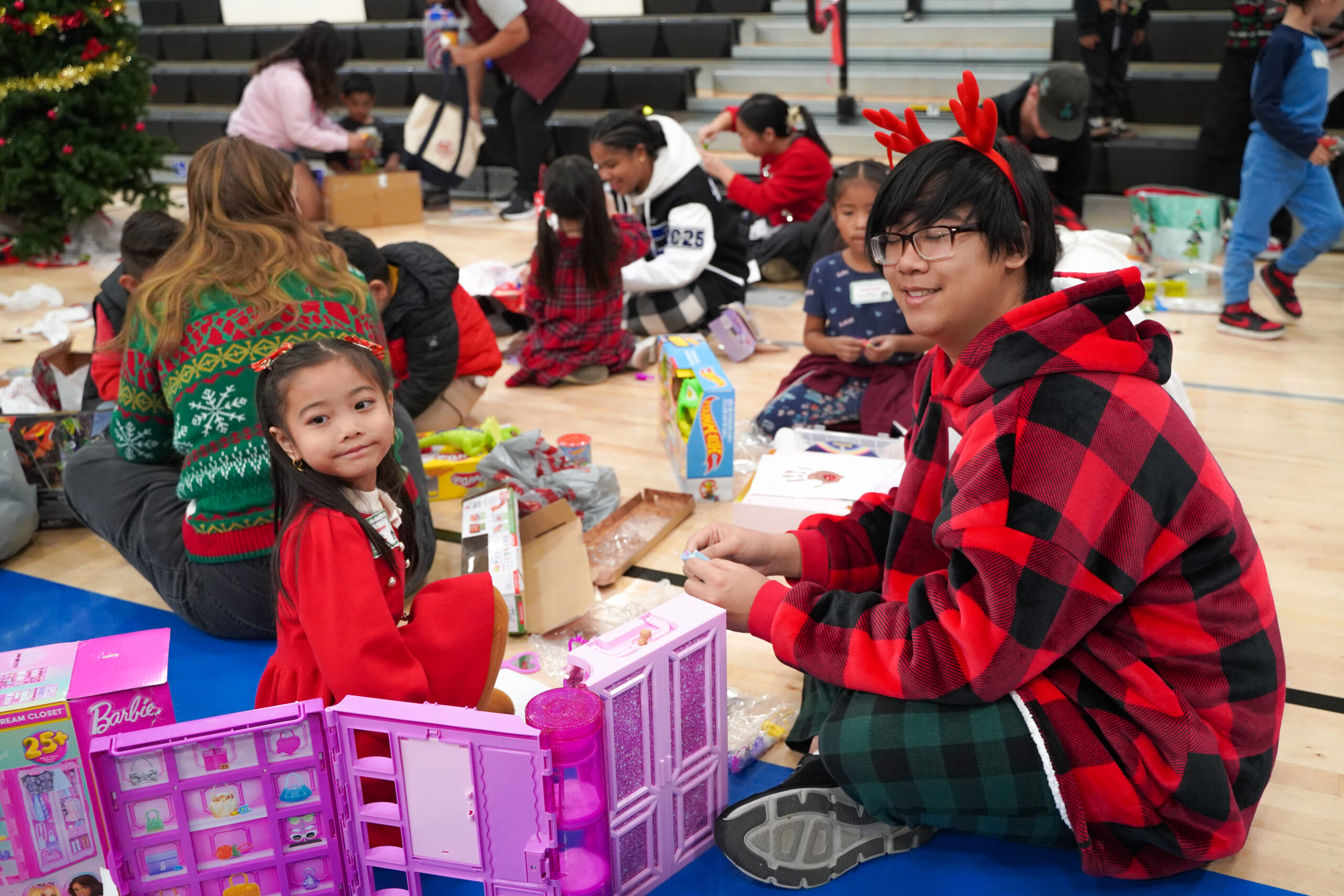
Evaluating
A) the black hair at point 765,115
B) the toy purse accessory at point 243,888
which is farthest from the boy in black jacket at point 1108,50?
the toy purse accessory at point 243,888

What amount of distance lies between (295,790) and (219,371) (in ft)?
3.12

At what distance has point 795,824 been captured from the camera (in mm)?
1703

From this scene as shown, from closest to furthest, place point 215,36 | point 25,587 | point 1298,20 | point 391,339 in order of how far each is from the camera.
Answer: point 25,587 < point 391,339 < point 1298,20 < point 215,36

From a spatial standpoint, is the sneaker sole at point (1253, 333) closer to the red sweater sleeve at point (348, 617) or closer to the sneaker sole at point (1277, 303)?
the sneaker sole at point (1277, 303)

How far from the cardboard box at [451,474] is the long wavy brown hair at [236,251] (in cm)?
79

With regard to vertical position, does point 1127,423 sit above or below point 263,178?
below

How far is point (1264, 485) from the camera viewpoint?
9.72ft

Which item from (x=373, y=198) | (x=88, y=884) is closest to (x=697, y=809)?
(x=88, y=884)

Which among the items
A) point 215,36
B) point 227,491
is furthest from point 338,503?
point 215,36

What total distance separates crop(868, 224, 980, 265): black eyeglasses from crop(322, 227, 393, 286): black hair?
5.99ft

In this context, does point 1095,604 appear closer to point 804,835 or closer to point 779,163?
point 804,835

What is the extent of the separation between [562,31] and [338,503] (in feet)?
16.2

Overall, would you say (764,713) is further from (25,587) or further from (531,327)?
(531,327)

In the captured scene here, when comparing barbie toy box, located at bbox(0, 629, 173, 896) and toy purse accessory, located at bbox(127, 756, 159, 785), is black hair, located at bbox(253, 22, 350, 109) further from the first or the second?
toy purse accessory, located at bbox(127, 756, 159, 785)
